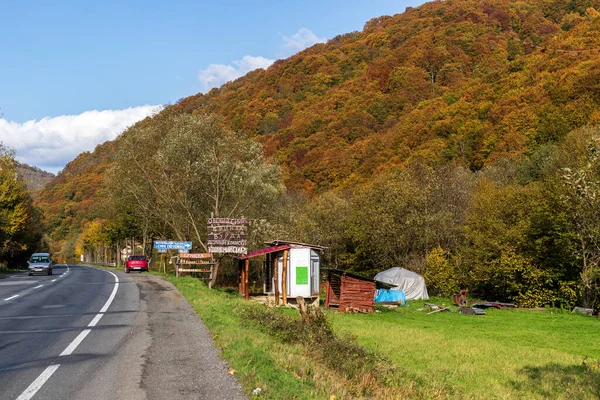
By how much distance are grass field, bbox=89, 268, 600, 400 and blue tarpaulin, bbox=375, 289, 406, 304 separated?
7899mm

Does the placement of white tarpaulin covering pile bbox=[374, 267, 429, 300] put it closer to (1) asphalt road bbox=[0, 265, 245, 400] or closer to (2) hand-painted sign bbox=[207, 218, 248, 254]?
(2) hand-painted sign bbox=[207, 218, 248, 254]

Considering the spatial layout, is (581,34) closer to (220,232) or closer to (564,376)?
(220,232)

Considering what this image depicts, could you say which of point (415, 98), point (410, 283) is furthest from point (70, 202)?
point (410, 283)

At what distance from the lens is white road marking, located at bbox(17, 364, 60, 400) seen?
274 inches

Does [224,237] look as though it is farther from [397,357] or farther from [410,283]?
[410,283]

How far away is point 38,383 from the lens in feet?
24.9

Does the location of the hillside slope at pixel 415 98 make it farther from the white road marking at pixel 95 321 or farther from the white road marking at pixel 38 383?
the white road marking at pixel 38 383

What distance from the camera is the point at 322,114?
418 feet

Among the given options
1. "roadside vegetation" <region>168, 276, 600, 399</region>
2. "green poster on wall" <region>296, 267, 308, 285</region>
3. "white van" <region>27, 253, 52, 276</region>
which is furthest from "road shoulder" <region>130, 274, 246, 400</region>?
"white van" <region>27, 253, 52, 276</region>

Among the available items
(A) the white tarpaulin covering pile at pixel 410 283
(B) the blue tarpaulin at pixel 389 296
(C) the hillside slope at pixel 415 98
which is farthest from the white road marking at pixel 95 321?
(C) the hillside slope at pixel 415 98

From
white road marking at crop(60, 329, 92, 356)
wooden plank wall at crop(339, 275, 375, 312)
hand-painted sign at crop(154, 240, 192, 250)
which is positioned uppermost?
hand-painted sign at crop(154, 240, 192, 250)

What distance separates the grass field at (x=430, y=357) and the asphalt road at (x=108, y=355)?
0.53 metres

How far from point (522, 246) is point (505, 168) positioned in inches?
986

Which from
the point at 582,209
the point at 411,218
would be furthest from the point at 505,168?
the point at 582,209
